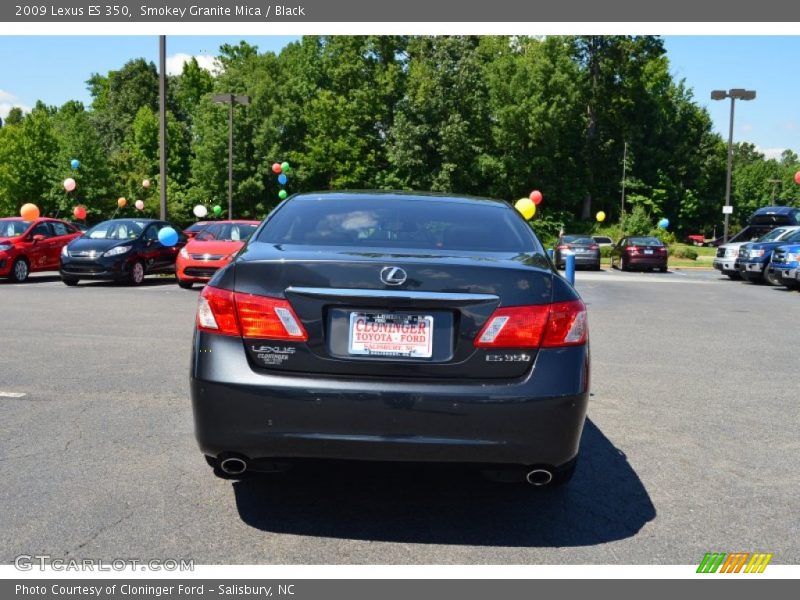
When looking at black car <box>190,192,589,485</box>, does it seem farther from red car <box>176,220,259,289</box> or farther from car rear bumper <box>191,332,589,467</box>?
red car <box>176,220,259,289</box>

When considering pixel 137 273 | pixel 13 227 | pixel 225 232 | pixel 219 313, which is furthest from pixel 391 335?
pixel 13 227

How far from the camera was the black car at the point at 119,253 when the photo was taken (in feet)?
60.3

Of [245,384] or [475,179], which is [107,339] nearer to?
[245,384]

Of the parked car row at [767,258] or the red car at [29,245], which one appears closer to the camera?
the red car at [29,245]

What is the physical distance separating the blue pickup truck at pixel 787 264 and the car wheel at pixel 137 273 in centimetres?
1618

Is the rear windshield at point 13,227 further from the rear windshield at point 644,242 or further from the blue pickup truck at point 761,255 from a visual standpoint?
the rear windshield at point 644,242

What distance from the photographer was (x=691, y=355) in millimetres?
9820

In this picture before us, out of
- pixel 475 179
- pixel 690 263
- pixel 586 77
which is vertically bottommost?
pixel 690 263

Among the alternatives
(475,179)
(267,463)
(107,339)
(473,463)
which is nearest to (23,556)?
(267,463)

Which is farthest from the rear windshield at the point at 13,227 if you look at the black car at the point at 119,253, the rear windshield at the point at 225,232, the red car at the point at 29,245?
the rear windshield at the point at 225,232

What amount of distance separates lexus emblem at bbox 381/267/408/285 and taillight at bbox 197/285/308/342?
424 millimetres

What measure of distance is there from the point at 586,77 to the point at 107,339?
2371 inches

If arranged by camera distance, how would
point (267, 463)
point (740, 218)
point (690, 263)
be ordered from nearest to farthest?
point (267, 463), point (690, 263), point (740, 218)

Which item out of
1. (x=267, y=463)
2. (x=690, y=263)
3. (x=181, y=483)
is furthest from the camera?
(x=690, y=263)
